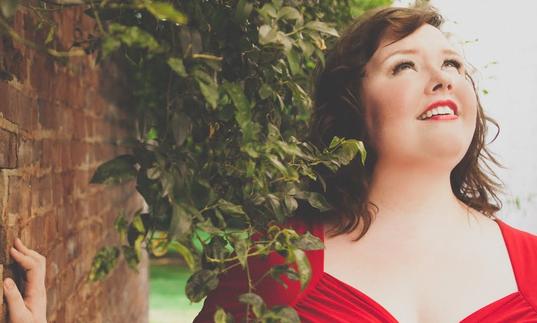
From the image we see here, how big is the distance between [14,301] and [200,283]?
0.39 metres

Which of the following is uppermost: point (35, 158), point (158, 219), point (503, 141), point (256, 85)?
point (256, 85)

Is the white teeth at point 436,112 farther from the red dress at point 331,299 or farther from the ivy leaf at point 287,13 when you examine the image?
the ivy leaf at point 287,13

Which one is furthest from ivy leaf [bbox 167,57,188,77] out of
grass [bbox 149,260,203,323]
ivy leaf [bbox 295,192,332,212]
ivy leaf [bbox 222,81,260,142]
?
grass [bbox 149,260,203,323]

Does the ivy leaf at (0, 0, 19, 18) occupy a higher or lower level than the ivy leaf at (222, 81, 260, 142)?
higher

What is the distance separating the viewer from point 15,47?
61.1 inches

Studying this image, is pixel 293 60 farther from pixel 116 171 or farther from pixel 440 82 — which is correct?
pixel 440 82

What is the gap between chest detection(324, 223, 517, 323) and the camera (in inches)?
68.9

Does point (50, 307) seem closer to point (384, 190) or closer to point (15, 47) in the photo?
point (15, 47)

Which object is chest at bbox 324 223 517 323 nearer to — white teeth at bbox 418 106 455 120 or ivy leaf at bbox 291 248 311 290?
white teeth at bbox 418 106 455 120

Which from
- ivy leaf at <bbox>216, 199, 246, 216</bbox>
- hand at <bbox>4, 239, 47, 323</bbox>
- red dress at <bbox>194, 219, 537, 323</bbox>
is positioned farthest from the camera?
red dress at <bbox>194, 219, 537, 323</bbox>

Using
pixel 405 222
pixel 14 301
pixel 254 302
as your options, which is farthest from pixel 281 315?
pixel 405 222

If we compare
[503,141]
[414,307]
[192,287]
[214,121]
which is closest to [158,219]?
[192,287]

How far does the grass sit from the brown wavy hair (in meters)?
5.12

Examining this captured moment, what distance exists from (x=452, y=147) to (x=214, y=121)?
2.06ft
